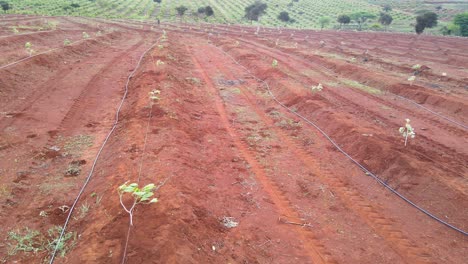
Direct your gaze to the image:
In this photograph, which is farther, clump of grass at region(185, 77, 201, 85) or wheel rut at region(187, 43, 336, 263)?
clump of grass at region(185, 77, 201, 85)

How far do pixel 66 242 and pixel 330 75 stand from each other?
17746 millimetres

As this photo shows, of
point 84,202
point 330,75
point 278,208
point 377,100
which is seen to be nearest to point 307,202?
point 278,208

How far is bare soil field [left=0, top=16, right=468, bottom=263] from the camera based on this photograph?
568 centimetres

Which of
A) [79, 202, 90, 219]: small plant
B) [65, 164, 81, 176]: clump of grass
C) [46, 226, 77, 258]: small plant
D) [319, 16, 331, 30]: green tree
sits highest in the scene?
[319, 16, 331, 30]: green tree

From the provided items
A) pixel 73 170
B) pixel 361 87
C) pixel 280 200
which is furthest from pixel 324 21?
pixel 73 170

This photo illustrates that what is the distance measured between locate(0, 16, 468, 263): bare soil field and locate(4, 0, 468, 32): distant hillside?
45384 millimetres

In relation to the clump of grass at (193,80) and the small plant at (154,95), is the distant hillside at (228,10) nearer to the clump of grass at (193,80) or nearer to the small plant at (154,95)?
the clump of grass at (193,80)

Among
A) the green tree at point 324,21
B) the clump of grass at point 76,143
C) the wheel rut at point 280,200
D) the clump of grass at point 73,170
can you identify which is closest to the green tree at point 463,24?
the green tree at point 324,21

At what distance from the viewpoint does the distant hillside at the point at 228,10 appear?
180 ft

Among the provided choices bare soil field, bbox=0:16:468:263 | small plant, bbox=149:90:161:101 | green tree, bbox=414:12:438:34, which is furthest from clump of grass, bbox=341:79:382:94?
green tree, bbox=414:12:438:34

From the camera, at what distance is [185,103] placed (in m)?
12.4

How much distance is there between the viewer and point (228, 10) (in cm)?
7656

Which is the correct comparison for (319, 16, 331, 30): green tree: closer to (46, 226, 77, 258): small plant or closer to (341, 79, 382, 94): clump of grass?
(341, 79, 382, 94): clump of grass

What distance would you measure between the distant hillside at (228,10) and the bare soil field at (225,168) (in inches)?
1787
